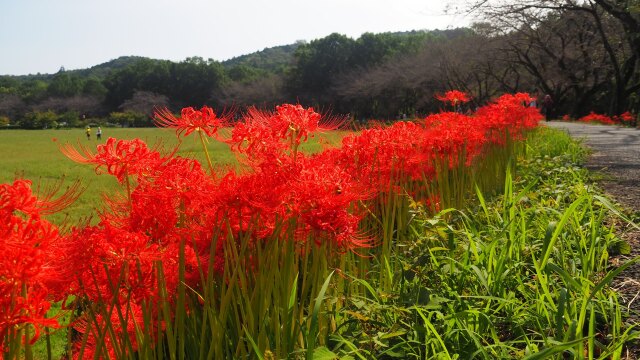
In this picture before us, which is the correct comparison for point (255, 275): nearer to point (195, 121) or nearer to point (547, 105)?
point (195, 121)

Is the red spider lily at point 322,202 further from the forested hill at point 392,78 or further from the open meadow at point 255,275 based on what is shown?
the forested hill at point 392,78

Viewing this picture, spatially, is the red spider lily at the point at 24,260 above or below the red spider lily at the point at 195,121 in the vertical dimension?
below

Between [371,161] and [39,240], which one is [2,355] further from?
[371,161]

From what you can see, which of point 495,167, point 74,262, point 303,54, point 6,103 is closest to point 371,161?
point 74,262

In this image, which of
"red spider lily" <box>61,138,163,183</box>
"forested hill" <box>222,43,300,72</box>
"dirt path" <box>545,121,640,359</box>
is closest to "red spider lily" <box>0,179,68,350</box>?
"red spider lily" <box>61,138,163,183</box>

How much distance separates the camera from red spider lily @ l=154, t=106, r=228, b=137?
1.92 m

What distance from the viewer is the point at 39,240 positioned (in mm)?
1344

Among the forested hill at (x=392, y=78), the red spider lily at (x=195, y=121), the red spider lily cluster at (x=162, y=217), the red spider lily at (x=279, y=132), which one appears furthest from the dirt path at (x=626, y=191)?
the forested hill at (x=392, y=78)

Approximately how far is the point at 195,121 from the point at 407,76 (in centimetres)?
4633

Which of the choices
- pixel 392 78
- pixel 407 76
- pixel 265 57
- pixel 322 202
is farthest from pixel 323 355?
pixel 265 57

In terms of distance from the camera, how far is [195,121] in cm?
193

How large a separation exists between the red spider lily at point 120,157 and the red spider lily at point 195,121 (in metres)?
0.22

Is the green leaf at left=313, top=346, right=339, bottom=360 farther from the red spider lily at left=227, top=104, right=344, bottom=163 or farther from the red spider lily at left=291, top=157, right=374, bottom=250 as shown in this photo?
the red spider lily at left=227, top=104, right=344, bottom=163

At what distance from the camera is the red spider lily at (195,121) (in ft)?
6.31
